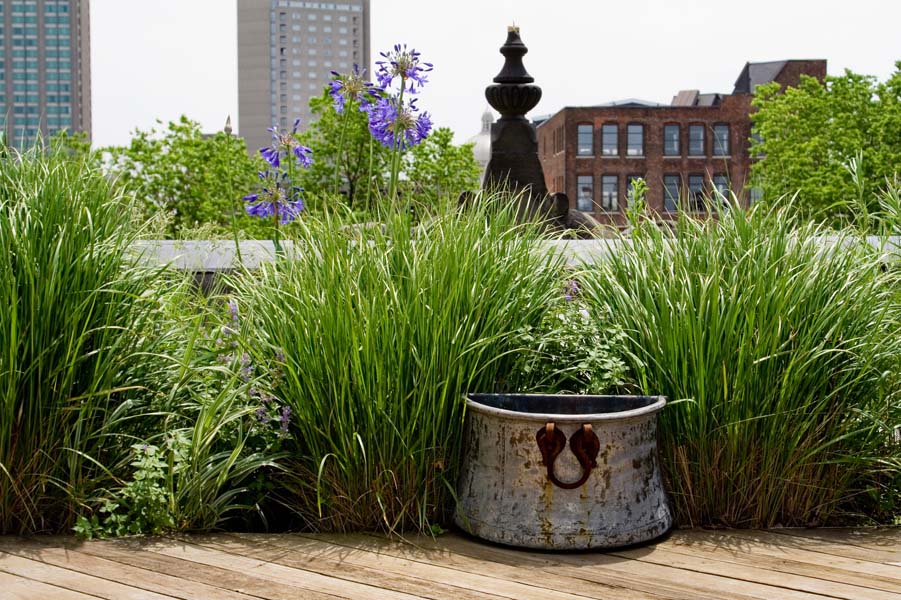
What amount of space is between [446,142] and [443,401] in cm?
2456

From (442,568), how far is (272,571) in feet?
1.73

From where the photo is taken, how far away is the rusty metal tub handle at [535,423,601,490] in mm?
3312

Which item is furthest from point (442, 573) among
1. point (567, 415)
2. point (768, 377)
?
point (768, 377)

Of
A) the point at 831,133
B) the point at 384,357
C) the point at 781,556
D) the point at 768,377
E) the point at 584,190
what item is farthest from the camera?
→ the point at 584,190

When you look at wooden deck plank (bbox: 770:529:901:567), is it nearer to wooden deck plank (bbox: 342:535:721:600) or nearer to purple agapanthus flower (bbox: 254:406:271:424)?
wooden deck plank (bbox: 342:535:721:600)

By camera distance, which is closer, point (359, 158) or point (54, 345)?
point (54, 345)

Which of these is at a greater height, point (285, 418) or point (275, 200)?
point (275, 200)

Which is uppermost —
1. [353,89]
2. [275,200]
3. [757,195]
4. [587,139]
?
[587,139]

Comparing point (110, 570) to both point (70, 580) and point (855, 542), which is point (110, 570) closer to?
point (70, 580)

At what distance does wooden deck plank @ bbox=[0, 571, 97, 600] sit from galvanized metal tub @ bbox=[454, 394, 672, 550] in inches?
51.2

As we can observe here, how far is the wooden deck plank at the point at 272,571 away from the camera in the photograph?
2.93 metres

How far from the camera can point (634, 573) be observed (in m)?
3.16

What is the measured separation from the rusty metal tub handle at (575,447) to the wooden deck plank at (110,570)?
1.04 metres

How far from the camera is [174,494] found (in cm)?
351
